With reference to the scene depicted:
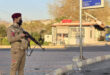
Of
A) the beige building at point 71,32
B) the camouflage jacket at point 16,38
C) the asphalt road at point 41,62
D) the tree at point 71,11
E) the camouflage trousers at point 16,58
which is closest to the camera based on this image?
the camouflage jacket at point 16,38

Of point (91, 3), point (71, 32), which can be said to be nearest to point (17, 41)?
point (91, 3)

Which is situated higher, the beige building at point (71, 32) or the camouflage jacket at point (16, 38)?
the camouflage jacket at point (16, 38)

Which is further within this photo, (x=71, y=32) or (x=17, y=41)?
(x=71, y=32)

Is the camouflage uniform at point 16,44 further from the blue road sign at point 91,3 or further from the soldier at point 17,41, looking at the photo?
the blue road sign at point 91,3

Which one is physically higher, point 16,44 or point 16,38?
point 16,38

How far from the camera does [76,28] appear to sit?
146ft

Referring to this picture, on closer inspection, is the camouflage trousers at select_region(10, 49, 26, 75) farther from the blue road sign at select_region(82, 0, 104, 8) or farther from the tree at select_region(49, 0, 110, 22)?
the tree at select_region(49, 0, 110, 22)

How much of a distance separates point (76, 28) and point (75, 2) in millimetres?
23859

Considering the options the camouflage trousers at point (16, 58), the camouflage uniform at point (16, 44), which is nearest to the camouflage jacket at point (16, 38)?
the camouflage uniform at point (16, 44)

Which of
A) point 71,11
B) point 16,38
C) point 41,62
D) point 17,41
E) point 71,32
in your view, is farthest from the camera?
point 71,11

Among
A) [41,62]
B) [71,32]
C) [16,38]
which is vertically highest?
[16,38]

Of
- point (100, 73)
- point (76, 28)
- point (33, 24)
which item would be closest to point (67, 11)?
point (33, 24)

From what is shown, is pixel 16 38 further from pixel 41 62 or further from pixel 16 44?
pixel 41 62

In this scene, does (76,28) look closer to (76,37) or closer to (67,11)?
(76,37)
